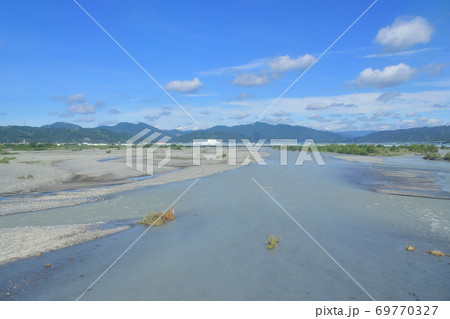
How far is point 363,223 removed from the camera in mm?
13227

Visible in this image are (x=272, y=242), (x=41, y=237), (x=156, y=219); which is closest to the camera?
(x=272, y=242)

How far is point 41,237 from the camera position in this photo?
10.5m

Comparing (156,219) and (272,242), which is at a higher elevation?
(156,219)

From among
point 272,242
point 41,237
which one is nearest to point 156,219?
point 41,237

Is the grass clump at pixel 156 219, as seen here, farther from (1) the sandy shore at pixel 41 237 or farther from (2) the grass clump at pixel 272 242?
(2) the grass clump at pixel 272 242

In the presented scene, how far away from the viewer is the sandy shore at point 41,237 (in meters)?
9.23

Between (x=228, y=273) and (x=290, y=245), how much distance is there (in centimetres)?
314

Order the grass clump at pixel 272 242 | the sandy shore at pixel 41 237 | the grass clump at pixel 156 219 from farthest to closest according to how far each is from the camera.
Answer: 1. the grass clump at pixel 156 219
2. the grass clump at pixel 272 242
3. the sandy shore at pixel 41 237

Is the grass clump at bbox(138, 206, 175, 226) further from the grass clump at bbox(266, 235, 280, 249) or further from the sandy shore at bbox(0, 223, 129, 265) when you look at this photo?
the grass clump at bbox(266, 235, 280, 249)

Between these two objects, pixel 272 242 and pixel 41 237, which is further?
pixel 41 237

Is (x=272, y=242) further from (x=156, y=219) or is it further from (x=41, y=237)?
(x=41, y=237)

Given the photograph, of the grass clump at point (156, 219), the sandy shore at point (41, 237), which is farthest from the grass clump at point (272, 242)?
the sandy shore at point (41, 237)
